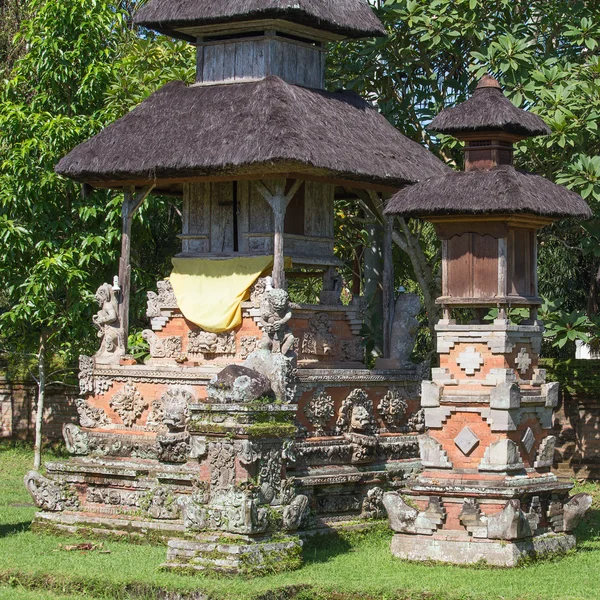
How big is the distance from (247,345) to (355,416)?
61.4 inches

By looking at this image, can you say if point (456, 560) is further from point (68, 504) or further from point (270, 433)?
point (68, 504)

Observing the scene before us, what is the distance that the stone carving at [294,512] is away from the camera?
1288cm

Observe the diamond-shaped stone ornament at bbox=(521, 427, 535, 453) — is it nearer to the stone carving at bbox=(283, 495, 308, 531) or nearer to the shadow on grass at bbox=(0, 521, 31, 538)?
the stone carving at bbox=(283, 495, 308, 531)

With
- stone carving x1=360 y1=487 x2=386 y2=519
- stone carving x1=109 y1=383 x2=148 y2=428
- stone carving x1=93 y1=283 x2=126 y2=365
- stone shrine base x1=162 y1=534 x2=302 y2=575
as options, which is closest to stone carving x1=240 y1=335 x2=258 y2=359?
stone carving x1=109 y1=383 x2=148 y2=428

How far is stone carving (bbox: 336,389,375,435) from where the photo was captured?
15727 millimetres

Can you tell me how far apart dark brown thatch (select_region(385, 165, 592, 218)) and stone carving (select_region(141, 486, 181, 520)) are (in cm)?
405

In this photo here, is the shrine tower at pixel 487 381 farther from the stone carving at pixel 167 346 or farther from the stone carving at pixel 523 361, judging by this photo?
the stone carving at pixel 167 346

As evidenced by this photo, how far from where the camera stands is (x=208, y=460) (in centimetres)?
1287

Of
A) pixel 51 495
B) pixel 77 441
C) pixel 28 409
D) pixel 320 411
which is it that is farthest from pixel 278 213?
pixel 28 409

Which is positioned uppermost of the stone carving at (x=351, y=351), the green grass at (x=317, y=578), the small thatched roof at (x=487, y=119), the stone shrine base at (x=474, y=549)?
the small thatched roof at (x=487, y=119)

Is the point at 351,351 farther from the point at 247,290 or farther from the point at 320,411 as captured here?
the point at 247,290

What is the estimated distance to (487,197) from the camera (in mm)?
13258

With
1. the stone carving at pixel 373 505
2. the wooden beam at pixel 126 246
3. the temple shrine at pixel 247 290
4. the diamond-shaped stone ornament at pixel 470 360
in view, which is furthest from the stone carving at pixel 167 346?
the diamond-shaped stone ornament at pixel 470 360

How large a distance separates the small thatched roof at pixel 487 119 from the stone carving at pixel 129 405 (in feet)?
16.5
